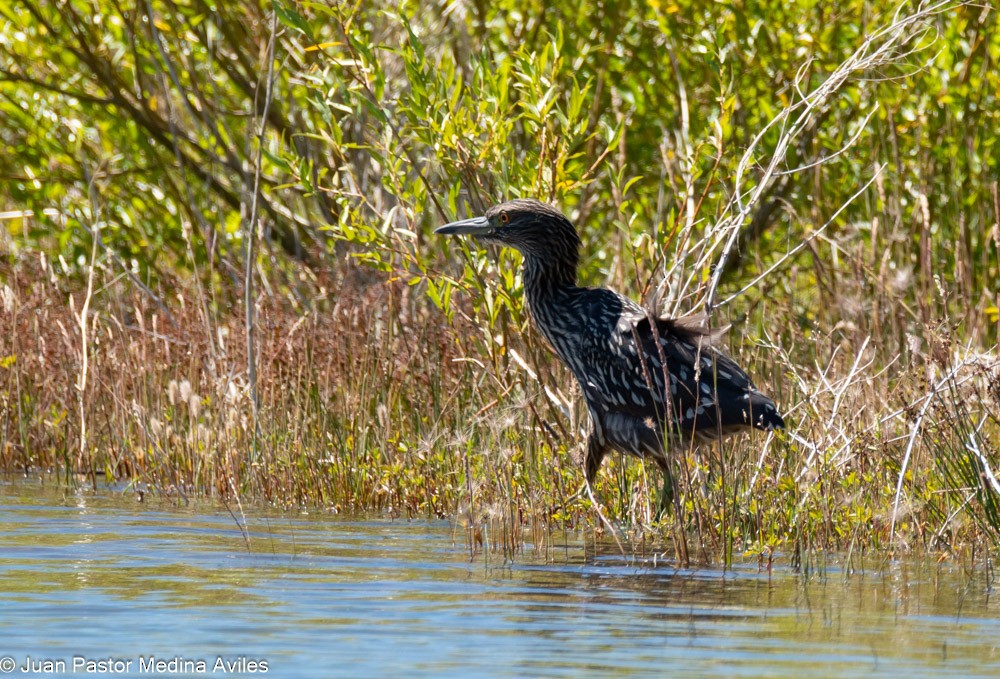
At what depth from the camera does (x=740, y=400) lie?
646 cm

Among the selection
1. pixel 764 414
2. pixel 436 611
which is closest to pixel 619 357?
pixel 764 414

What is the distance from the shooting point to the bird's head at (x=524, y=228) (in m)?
7.55

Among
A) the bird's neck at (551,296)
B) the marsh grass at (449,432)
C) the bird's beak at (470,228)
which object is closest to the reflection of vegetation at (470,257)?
the marsh grass at (449,432)

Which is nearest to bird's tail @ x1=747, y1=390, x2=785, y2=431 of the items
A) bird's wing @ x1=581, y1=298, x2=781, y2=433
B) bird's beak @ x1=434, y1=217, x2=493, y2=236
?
bird's wing @ x1=581, y1=298, x2=781, y2=433

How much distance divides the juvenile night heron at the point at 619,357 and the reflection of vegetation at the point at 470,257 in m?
0.21

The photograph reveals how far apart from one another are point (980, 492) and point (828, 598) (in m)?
0.82

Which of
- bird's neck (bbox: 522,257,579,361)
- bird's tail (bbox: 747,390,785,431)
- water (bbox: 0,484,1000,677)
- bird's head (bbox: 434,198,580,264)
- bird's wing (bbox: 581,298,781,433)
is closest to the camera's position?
water (bbox: 0,484,1000,677)

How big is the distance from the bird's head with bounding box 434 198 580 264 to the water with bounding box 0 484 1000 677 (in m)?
1.53

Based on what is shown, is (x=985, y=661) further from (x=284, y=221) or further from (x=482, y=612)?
(x=284, y=221)

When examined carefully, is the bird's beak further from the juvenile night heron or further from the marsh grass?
the marsh grass

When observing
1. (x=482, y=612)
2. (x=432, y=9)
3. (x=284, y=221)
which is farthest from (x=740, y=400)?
(x=284, y=221)

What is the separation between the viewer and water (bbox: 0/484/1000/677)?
4312 millimetres

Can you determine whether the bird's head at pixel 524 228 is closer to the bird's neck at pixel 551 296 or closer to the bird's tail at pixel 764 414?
the bird's neck at pixel 551 296

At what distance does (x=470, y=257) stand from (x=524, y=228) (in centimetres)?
58
